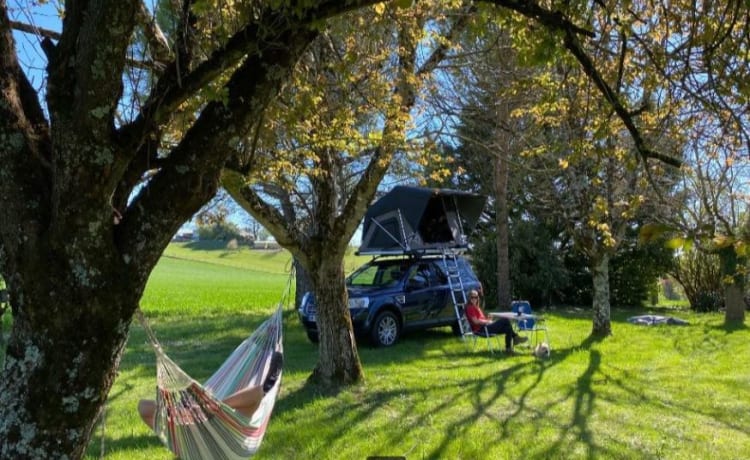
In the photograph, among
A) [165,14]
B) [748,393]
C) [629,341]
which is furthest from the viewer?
[629,341]

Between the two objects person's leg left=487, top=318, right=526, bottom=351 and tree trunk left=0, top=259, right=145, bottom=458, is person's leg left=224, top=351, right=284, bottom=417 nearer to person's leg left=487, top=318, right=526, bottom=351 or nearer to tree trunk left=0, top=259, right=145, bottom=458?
tree trunk left=0, top=259, right=145, bottom=458

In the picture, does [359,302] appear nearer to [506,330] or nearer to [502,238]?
[506,330]

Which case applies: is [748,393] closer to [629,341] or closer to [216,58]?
[629,341]

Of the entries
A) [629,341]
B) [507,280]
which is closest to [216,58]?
[629,341]

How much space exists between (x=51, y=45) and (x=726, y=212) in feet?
60.4

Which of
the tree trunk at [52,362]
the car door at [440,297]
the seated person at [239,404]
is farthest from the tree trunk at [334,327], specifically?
the tree trunk at [52,362]

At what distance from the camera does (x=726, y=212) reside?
16.9m

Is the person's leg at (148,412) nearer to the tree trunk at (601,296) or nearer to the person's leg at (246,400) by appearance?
the person's leg at (246,400)

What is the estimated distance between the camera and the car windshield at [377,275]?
11469 mm

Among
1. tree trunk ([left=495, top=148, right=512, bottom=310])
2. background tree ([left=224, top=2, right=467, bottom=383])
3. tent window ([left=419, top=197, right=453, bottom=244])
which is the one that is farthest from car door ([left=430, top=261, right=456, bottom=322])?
background tree ([left=224, top=2, right=467, bottom=383])

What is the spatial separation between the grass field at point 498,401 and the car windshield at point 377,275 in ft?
4.08

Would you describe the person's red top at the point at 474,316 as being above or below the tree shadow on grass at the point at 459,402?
above

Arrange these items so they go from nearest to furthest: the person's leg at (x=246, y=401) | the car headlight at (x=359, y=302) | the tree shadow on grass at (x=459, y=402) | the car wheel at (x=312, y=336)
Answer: the person's leg at (x=246, y=401) < the tree shadow on grass at (x=459, y=402) < the car headlight at (x=359, y=302) < the car wheel at (x=312, y=336)

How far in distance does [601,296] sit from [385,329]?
417 centimetres
